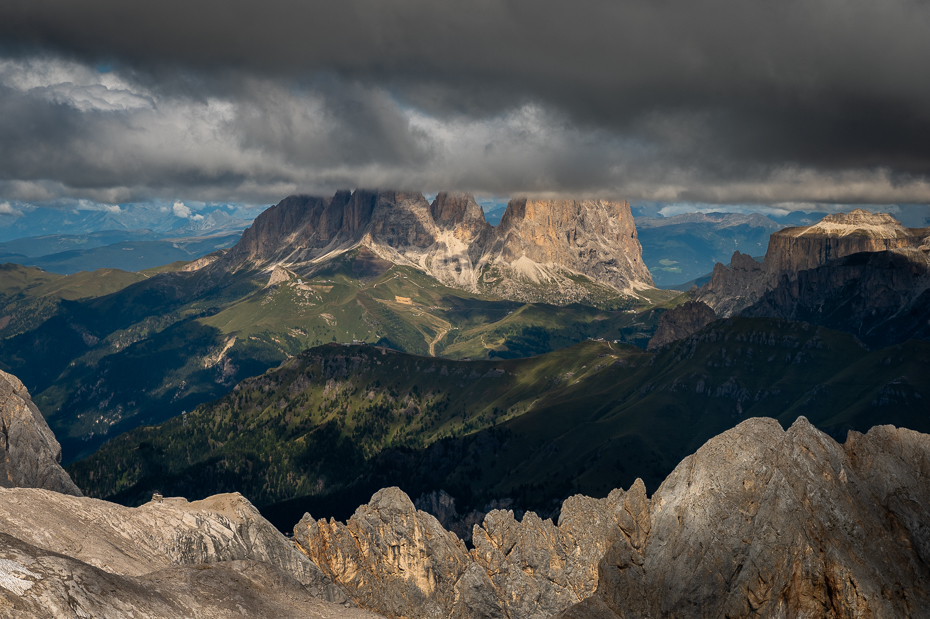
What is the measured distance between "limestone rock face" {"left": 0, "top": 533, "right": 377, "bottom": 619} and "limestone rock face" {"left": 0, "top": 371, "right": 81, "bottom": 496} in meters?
97.4

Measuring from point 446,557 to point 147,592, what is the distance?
84.3 m

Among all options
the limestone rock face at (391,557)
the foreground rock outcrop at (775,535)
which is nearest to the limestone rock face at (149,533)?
the limestone rock face at (391,557)

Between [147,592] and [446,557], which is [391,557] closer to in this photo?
[446,557]

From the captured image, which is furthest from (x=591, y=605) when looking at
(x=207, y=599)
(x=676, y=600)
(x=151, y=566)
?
(x=151, y=566)

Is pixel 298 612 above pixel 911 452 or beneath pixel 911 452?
beneath

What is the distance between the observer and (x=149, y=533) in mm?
80062

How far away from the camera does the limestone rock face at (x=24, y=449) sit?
461 feet

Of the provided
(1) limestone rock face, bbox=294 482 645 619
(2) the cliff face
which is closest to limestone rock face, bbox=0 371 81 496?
(1) limestone rock face, bbox=294 482 645 619

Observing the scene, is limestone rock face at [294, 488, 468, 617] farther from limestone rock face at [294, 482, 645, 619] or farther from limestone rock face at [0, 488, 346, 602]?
limestone rock face at [0, 488, 346, 602]

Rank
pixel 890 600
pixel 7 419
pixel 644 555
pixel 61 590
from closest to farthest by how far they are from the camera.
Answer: pixel 61 590, pixel 890 600, pixel 644 555, pixel 7 419

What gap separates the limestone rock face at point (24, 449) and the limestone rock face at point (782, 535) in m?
120

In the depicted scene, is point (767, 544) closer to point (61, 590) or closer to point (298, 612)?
point (298, 612)

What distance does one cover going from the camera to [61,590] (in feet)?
125

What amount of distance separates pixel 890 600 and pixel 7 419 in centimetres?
16450
